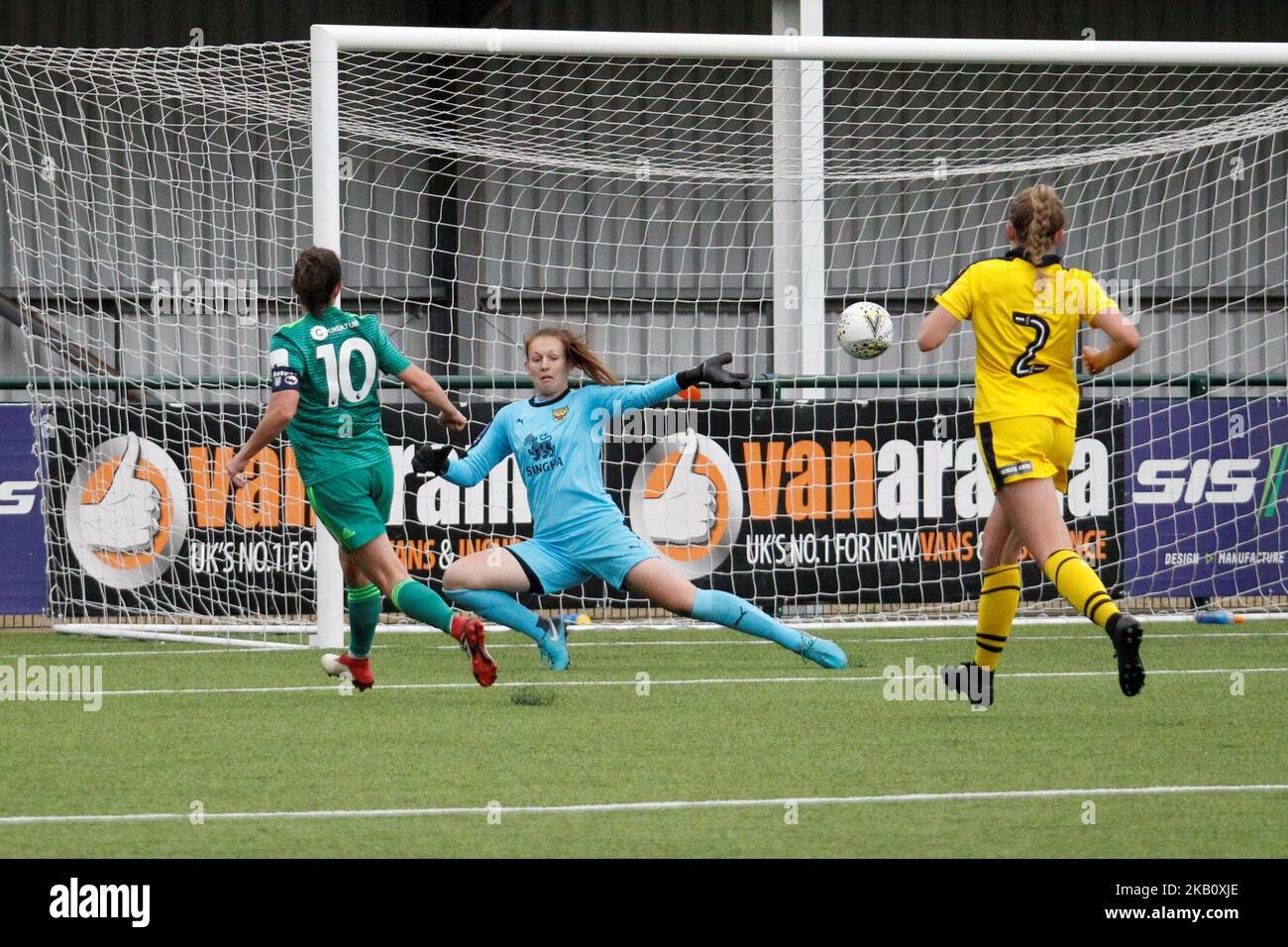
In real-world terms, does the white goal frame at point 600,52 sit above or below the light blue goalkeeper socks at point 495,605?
above

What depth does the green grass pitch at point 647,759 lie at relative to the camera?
4.51 meters

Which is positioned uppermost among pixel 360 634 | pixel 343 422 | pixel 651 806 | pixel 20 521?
pixel 343 422

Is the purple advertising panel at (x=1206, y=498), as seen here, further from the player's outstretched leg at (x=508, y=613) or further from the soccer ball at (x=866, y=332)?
the player's outstretched leg at (x=508, y=613)

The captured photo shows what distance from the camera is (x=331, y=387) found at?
288 inches

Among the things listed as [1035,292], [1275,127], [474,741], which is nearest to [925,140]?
[1275,127]

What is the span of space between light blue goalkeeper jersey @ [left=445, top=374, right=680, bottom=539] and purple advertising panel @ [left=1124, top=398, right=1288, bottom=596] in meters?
5.33

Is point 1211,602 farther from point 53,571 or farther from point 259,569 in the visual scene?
point 53,571

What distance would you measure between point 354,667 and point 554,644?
1.11 meters

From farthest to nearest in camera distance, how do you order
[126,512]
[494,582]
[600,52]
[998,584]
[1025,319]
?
[126,512] < [600,52] < [494,582] < [998,584] < [1025,319]

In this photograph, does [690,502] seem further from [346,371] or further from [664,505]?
[346,371]

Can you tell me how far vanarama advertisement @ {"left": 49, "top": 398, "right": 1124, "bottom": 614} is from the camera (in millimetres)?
11000

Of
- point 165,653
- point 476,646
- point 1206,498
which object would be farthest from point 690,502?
point 476,646

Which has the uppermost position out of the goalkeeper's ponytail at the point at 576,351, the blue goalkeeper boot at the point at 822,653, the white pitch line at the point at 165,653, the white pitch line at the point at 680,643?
the goalkeeper's ponytail at the point at 576,351

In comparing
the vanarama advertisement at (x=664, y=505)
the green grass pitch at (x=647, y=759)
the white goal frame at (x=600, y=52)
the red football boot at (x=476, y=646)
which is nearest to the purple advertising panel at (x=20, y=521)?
the vanarama advertisement at (x=664, y=505)
